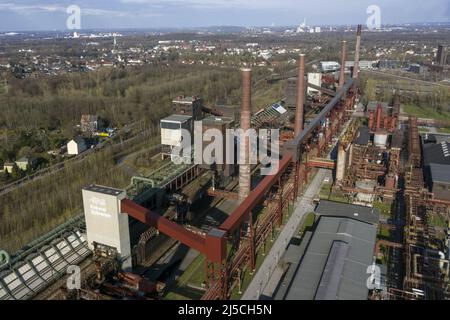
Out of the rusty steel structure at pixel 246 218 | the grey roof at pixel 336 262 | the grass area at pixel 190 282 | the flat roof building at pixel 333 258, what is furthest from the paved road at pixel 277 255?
the grass area at pixel 190 282

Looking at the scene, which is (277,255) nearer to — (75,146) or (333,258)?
(333,258)

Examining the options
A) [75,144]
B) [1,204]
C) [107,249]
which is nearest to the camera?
[107,249]

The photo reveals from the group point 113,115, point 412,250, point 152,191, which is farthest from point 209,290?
point 113,115

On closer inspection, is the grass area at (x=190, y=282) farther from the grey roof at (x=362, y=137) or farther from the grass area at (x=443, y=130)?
the grass area at (x=443, y=130)
